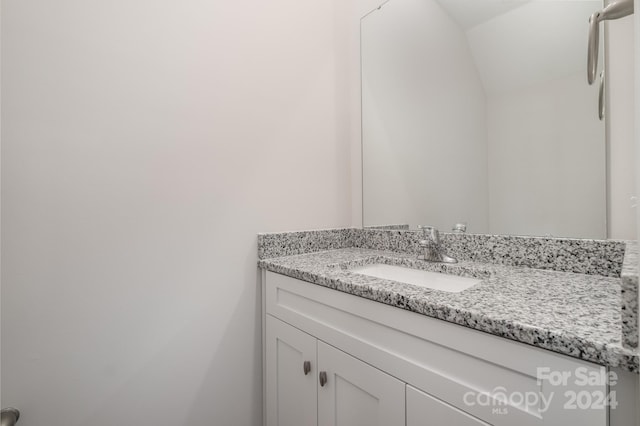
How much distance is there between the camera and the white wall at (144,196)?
0.75 meters

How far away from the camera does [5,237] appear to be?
28.3 inches

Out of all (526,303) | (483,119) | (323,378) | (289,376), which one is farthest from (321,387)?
(483,119)

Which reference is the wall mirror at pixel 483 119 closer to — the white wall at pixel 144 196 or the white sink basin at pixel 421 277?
the white sink basin at pixel 421 277

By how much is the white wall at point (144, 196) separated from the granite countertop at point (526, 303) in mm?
330

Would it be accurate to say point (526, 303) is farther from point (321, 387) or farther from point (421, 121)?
point (421, 121)

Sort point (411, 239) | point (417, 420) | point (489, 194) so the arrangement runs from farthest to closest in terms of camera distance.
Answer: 1. point (411, 239)
2. point (489, 194)
3. point (417, 420)

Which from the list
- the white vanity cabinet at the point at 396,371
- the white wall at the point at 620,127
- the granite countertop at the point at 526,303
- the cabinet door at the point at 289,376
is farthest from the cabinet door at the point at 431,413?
the white wall at the point at 620,127

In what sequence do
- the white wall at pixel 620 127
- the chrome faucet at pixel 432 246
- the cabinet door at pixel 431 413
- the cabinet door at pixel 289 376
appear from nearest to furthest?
the cabinet door at pixel 431 413 → the white wall at pixel 620 127 → the cabinet door at pixel 289 376 → the chrome faucet at pixel 432 246

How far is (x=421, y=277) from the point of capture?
1.01 metres

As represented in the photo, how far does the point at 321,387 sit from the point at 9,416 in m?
0.76

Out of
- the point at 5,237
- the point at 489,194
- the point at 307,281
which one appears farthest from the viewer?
the point at 489,194

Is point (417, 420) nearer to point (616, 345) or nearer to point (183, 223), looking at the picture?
point (616, 345)

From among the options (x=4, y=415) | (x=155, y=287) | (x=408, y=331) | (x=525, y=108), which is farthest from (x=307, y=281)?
(x=525, y=108)

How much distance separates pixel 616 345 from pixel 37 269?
117cm
